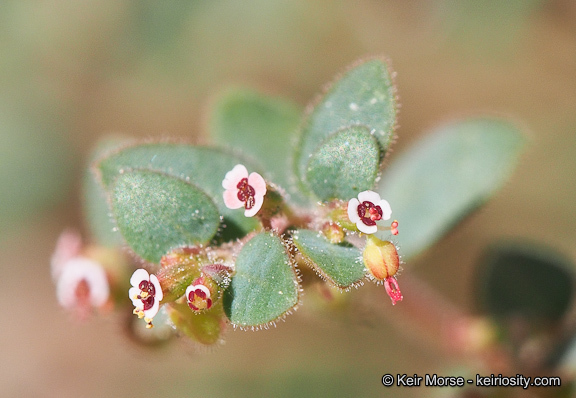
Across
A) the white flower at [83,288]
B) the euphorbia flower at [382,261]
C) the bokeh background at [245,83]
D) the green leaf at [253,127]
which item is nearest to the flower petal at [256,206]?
the euphorbia flower at [382,261]

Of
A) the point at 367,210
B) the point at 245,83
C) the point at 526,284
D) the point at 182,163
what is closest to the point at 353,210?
the point at 367,210

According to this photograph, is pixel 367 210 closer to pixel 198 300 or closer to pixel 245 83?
pixel 198 300

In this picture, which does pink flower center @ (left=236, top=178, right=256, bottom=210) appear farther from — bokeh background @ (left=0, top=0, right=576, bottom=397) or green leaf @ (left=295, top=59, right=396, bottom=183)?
bokeh background @ (left=0, top=0, right=576, bottom=397)

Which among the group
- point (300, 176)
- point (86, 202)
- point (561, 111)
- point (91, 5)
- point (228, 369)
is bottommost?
point (300, 176)

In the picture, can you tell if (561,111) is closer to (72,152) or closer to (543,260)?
(543,260)

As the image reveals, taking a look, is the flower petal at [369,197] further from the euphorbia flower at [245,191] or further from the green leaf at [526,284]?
the green leaf at [526,284]

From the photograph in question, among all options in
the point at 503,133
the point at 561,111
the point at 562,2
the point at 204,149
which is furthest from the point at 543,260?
the point at 562,2
